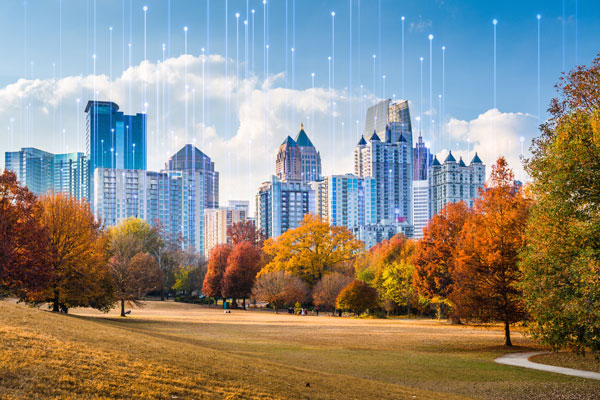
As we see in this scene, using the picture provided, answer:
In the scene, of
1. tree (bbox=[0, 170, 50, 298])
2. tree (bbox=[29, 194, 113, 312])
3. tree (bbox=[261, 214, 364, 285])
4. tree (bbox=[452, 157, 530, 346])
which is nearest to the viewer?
tree (bbox=[452, 157, 530, 346])

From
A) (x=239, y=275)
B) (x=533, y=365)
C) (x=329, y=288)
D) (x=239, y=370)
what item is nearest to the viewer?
(x=239, y=370)

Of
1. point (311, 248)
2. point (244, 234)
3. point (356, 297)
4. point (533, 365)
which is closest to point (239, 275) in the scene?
point (311, 248)

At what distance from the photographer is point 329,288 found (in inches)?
2827

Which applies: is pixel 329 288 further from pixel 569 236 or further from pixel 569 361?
pixel 569 236

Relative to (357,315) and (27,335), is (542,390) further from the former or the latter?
(357,315)

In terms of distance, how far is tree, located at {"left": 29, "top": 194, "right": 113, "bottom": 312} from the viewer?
41.5m

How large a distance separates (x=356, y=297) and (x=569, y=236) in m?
46.2

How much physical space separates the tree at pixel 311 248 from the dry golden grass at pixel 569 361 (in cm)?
4977

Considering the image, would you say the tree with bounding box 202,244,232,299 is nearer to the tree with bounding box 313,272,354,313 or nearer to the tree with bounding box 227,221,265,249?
the tree with bounding box 313,272,354,313

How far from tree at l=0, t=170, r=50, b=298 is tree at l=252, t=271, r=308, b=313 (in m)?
41.4

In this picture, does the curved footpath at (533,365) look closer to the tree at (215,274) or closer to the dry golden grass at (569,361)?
the dry golden grass at (569,361)

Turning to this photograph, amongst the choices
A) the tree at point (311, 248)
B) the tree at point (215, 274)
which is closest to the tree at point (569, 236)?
the tree at point (311, 248)

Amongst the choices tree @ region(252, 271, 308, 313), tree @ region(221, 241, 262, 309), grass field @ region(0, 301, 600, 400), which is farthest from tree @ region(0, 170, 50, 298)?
tree @ region(221, 241, 262, 309)

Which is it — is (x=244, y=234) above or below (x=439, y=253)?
above
